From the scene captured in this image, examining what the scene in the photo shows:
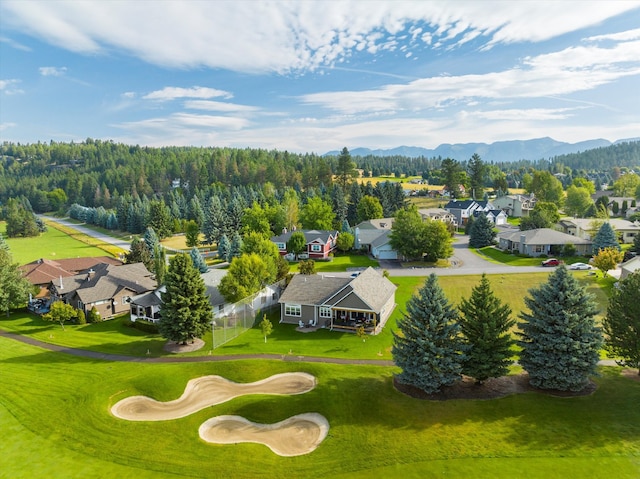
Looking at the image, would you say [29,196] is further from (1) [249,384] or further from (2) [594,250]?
(2) [594,250]

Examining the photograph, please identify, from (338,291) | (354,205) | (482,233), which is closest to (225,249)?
(354,205)

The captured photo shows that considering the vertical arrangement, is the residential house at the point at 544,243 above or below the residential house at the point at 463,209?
below

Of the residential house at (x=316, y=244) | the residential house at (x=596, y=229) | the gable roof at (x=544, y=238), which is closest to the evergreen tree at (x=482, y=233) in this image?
the gable roof at (x=544, y=238)

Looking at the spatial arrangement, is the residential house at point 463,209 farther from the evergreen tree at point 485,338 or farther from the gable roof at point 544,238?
the evergreen tree at point 485,338

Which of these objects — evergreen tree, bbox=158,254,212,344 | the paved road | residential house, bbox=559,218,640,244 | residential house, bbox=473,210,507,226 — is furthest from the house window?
residential house, bbox=473,210,507,226

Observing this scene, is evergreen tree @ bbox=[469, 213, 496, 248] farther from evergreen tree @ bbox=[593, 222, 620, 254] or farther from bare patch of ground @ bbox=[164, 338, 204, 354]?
bare patch of ground @ bbox=[164, 338, 204, 354]

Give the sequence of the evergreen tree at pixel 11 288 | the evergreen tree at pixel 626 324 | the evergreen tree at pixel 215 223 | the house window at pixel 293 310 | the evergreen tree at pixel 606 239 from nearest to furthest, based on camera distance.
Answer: the evergreen tree at pixel 626 324
the house window at pixel 293 310
the evergreen tree at pixel 11 288
the evergreen tree at pixel 606 239
the evergreen tree at pixel 215 223

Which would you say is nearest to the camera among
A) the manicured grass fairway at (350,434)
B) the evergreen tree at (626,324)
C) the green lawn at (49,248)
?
the manicured grass fairway at (350,434)
